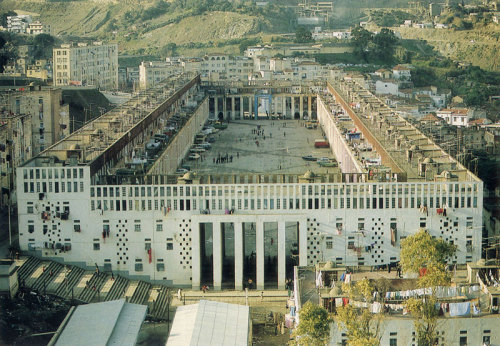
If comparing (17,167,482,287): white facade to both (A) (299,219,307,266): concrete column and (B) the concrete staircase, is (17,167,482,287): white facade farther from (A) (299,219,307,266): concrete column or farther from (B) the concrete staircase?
(B) the concrete staircase

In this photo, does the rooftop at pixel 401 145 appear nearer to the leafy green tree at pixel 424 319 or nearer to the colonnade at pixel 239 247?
the colonnade at pixel 239 247

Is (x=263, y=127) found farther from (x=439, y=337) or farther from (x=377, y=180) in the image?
(x=439, y=337)

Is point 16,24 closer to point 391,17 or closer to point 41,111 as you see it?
point 391,17

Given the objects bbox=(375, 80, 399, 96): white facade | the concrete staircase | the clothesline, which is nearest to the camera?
the clothesline

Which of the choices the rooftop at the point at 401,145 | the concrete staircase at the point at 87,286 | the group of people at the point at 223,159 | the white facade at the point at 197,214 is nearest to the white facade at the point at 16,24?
A: the group of people at the point at 223,159

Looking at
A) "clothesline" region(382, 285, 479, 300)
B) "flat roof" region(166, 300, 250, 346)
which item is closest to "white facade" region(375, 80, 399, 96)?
"flat roof" region(166, 300, 250, 346)
